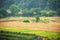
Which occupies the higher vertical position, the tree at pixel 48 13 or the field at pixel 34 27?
the tree at pixel 48 13

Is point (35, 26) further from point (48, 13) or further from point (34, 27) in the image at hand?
point (48, 13)

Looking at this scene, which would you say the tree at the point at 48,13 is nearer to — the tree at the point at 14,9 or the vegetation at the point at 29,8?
the vegetation at the point at 29,8

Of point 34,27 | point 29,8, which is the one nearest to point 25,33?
point 34,27

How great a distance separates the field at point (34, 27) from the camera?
8.38 feet

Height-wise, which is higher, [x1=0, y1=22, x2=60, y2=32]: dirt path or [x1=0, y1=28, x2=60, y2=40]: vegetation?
[x1=0, y1=22, x2=60, y2=32]: dirt path

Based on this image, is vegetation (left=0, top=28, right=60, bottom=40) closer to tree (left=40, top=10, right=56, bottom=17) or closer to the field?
the field

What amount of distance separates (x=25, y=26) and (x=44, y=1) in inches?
19.5

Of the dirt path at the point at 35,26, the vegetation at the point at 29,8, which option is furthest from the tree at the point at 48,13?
the dirt path at the point at 35,26

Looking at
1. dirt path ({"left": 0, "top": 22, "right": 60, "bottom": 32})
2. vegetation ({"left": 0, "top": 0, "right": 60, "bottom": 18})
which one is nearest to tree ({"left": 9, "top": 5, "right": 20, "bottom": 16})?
vegetation ({"left": 0, "top": 0, "right": 60, "bottom": 18})

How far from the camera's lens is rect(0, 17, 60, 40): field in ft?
8.38

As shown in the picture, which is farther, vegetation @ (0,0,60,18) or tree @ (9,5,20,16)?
tree @ (9,5,20,16)

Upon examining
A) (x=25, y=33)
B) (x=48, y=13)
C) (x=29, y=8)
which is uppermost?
(x=29, y=8)

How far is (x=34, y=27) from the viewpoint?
263cm

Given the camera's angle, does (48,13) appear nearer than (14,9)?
Yes
